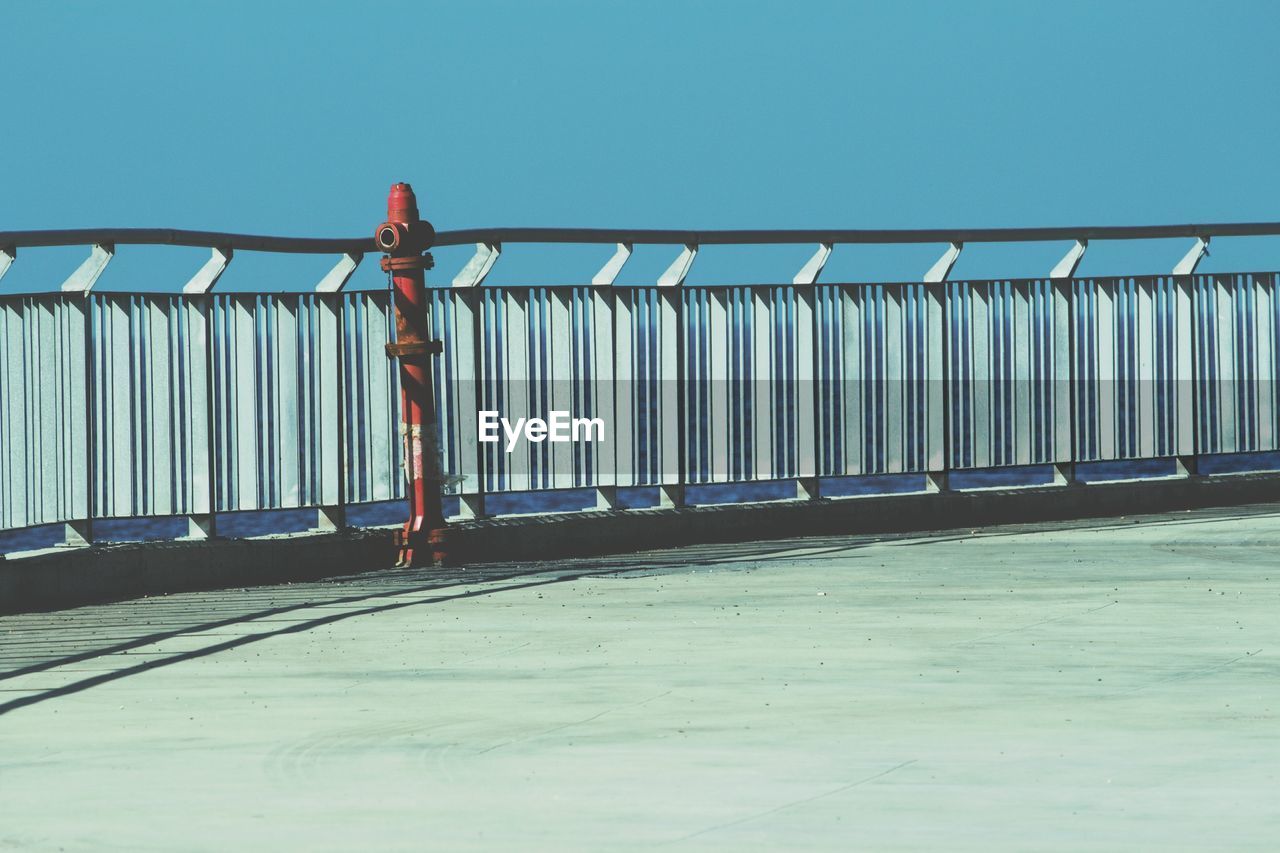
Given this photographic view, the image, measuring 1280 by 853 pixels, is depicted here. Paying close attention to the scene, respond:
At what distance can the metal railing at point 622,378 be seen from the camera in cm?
1010

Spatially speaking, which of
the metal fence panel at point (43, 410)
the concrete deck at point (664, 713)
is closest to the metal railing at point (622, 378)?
the metal fence panel at point (43, 410)

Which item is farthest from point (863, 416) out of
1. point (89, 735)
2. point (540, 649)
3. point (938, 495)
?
point (89, 735)

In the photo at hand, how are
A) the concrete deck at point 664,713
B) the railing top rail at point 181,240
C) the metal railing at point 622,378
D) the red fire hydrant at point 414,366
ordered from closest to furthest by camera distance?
the concrete deck at point 664,713 < the railing top rail at point 181,240 < the metal railing at point 622,378 < the red fire hydrant at point 414,366

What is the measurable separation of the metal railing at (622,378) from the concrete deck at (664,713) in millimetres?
814

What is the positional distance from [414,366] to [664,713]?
5109mm

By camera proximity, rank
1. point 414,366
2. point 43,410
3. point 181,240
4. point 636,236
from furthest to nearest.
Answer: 1. point 636,236
2. point 414,366
3. point 181,240
4. point 43,410

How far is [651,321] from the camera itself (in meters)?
12.4

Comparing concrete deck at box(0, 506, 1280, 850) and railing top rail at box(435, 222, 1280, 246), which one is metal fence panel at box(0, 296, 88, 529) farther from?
railing top rail at box(435, 222, 1280, 246)

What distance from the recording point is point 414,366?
11.2 m

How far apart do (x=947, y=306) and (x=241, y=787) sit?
8663mm

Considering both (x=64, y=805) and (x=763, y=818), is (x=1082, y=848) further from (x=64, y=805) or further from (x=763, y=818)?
(x=64, y=805)

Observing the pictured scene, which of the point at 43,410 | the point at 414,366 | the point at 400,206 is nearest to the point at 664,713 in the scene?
the point at 43,410

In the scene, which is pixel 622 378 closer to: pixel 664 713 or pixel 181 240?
pixel 181 240

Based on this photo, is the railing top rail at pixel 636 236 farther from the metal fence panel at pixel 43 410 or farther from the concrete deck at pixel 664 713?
the concrete deck at pixel 664 713
